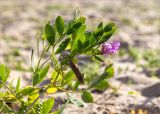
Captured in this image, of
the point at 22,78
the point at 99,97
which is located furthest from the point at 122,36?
the point at 99,97

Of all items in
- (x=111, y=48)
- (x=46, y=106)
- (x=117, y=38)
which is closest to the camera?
(x=111, y=48)

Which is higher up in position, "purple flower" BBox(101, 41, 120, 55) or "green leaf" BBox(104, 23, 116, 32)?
"green leaf" BBox(104, 23, 116, 32)

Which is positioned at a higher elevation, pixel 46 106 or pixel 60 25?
pixel 60 25

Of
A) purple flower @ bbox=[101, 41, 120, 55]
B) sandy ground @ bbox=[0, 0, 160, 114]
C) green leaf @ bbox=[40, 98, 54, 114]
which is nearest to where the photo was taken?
purple flower @ bbox=[101, 41, 120, 55]

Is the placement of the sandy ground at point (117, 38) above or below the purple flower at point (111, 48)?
below

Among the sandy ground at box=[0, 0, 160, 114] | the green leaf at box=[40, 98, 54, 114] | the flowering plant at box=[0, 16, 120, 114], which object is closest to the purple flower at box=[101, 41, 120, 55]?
the flowering plant at box=[0, 16, 120, 114]

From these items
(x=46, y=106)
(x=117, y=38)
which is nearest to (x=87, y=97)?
(x=46, y=106)

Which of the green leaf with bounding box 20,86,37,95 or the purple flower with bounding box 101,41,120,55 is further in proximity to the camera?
the green leaf with bounding box 20,86,37,95

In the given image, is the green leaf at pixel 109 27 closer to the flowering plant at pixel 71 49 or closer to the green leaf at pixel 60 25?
the flowering plant at pixel 71 49

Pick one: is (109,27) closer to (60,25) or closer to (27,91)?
(60,25)

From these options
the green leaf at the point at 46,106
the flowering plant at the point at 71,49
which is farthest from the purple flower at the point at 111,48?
the green leaf at the point at 46,106

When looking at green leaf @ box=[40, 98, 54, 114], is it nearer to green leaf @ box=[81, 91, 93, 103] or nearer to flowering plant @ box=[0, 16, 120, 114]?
flowering plant @ box=[0, 16, 120, 114]

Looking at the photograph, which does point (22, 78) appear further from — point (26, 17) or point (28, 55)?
point (26, 17)

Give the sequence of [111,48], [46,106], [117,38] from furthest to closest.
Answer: [117,38] < [46,106] < [111,48]
